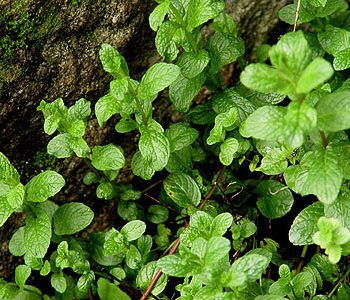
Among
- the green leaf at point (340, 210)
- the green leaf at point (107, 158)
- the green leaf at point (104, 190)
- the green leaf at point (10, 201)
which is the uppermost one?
the green leaf at point (10, 201)

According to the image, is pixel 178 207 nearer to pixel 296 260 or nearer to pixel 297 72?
pixel 296 260

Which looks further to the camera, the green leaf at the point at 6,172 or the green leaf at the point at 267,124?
the green leaf at the point at 6,172

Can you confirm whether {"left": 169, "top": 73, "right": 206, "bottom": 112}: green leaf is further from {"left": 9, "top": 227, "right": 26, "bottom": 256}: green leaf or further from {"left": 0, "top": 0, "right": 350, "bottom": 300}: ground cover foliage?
{"left": 9, "top": 227, "right": 26, "bottom": 256}: green leaf

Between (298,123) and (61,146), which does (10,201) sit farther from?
(298,123)

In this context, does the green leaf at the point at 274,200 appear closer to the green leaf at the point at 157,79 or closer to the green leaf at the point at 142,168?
the green leaf at the point at 142,168

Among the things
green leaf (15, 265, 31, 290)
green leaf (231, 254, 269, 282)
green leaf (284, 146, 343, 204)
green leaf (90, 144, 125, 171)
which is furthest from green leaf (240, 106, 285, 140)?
green leaf (15, 265, 31, 290)

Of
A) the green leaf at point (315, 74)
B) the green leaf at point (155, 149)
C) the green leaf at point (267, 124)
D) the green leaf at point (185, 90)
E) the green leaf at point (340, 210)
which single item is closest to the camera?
the green leaf at point (315, 74)

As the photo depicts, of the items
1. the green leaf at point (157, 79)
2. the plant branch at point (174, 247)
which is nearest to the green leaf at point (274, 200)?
the plant branch at point (174, 247)

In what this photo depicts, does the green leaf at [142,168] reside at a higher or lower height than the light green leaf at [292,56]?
lower
